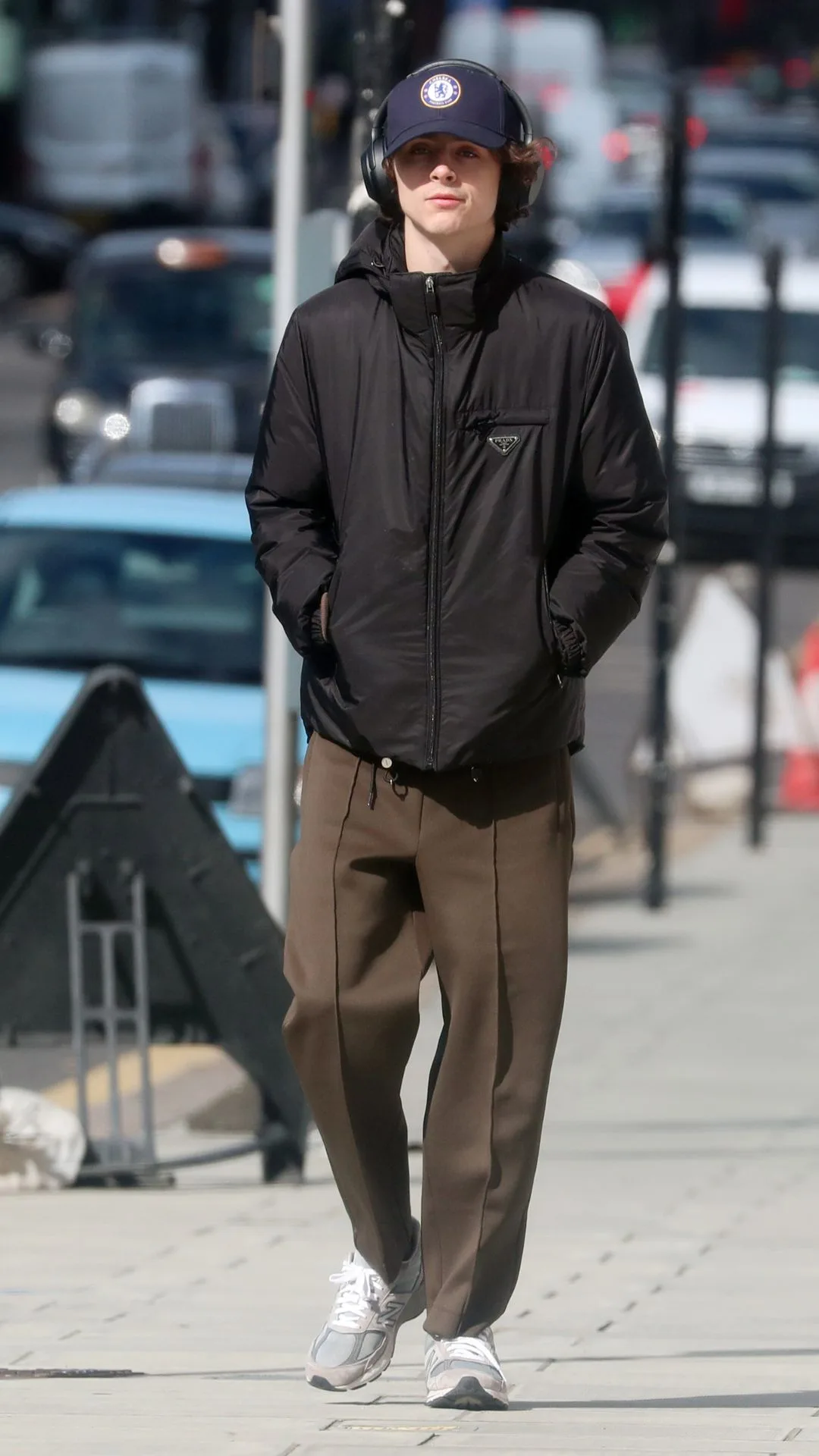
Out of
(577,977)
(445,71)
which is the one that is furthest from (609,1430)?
(577,977)

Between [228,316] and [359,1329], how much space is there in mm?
16140

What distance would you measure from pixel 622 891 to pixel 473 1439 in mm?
7341

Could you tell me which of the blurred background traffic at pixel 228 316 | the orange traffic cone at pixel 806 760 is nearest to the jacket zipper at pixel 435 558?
the blurred background traffic at pixel 228 316

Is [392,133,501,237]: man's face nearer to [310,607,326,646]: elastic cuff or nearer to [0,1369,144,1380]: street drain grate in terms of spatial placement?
[310,607,326,646]: elastic cuff

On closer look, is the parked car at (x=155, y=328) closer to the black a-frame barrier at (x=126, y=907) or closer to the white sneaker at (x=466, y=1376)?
the black a-frame barrier at (x=126, y=907)

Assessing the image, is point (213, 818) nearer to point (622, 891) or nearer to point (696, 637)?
point (622, 891)

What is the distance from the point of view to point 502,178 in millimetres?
4422

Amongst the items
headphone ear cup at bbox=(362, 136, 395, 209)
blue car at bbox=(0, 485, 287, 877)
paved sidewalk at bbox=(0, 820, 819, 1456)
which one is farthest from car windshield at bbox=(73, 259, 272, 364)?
headphone ear cup at bbox=(362, 136, 395, 209)

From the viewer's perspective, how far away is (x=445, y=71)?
439cm

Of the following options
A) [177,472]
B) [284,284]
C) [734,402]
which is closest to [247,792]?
[284,284]

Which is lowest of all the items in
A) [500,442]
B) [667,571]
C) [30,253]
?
[30,253]

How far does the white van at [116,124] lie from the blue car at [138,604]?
102 feet

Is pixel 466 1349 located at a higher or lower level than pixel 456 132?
lower

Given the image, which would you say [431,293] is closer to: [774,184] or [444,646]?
[444,646]
